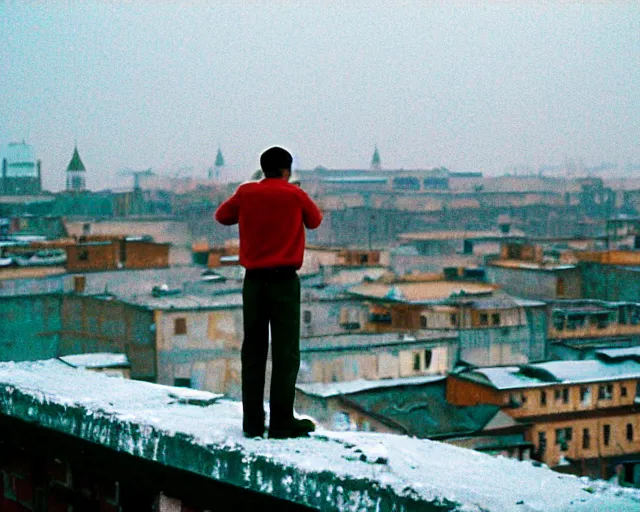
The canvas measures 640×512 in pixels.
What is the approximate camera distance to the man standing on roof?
1.54 metres

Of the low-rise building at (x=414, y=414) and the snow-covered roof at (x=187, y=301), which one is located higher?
the snow-covered roof at (x=187, y=301)

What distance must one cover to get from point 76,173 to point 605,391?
2944cm

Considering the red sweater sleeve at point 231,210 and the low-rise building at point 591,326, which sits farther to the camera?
the low-rise building at point 591,326

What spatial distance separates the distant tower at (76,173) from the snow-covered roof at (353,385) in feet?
86.8

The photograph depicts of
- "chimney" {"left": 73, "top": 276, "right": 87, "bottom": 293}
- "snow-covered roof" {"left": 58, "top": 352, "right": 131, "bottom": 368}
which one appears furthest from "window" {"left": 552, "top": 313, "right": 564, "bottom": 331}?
"chimney" {"left": 73, "top": 276, "right": 87, "bottom": 293}

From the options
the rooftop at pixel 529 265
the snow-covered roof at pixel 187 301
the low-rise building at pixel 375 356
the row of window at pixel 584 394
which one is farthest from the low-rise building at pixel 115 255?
the row of window at pixel 584 394

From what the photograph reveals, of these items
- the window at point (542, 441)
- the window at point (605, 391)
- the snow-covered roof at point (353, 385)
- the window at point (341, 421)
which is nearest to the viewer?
the window at point (341, 421)

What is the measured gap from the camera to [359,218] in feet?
123

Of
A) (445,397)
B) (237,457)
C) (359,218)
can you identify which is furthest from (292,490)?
(359,218)

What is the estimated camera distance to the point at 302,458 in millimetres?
1346

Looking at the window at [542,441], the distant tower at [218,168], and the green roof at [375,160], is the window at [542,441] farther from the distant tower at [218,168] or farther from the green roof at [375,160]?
the green roof at [375,160]

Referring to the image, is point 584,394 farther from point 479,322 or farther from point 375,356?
point 479,322

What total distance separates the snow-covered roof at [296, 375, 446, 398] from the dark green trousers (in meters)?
10.5

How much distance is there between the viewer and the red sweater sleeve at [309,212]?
5.16 feet
